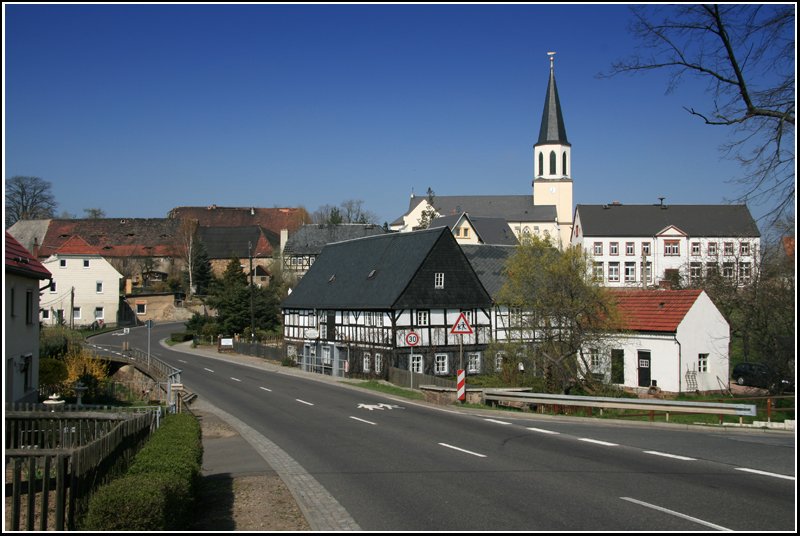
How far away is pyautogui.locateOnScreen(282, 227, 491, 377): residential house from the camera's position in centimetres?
4259

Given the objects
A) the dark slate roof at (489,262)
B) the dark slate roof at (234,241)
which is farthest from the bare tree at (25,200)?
the dark slate roof at (489,262)

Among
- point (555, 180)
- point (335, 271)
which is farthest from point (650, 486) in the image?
point (555, 180)

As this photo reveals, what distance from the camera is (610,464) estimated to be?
1436 centimetres

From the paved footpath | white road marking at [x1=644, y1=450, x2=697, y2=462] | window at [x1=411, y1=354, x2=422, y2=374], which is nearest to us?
the paved footpath

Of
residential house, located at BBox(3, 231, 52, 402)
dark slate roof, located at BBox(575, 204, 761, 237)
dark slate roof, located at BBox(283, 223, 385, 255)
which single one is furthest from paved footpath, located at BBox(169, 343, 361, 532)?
dark slate roof, located at BBox(283, 223, 385, 255)

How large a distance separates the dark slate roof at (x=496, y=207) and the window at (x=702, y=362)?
83885mm

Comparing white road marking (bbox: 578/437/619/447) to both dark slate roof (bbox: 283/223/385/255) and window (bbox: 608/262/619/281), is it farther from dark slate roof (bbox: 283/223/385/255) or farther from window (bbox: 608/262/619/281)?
dark slate roof (bbox: 283/223/385/255)

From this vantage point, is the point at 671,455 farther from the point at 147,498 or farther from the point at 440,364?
the point at 440,364

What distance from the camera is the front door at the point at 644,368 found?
36.2 metres

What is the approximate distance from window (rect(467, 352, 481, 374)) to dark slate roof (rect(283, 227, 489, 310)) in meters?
3.02

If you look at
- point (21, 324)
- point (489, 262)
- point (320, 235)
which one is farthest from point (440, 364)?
point (320, 235)

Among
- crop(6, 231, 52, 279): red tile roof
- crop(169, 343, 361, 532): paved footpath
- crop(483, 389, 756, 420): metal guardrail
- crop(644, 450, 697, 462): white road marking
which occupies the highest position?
crop(6, 231, 52, 279): red tile roof

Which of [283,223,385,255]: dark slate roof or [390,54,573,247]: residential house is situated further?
[390,54,573,247]: residential house

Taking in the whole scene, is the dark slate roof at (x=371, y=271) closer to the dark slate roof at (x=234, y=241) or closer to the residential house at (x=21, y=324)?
the residential house at (x=21, y=324)
